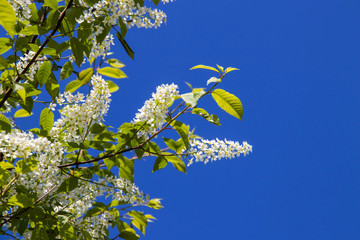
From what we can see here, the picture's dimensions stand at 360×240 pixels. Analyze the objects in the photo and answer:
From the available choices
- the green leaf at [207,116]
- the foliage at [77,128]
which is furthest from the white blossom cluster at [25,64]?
the green leaf at [207,116]

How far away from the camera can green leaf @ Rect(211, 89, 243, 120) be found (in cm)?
178

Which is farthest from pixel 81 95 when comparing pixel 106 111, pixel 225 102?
pixel 225 102

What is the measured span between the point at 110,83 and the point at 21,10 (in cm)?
66

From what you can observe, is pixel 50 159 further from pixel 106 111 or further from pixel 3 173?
pixel 106 111

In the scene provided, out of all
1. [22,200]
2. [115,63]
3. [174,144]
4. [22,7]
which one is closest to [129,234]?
[174,144]

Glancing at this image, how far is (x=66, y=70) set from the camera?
2.38 metres

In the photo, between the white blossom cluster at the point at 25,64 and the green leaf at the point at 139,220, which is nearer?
the white blossom cluster at the point at 25,64

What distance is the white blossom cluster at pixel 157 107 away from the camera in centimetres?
191

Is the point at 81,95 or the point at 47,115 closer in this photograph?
the point at 47,115

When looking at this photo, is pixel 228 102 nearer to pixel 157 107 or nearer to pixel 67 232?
pixel 157 107

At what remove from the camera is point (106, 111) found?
2.05 metres

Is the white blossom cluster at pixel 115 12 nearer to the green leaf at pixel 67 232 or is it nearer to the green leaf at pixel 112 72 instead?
A: the green leaf at pixel 112 72

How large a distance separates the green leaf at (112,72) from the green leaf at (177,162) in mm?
588

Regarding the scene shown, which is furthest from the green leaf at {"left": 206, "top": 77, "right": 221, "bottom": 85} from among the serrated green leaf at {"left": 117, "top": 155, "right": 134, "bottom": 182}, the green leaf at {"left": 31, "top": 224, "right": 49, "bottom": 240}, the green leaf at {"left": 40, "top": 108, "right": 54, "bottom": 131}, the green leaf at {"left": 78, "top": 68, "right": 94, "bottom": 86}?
the green leaf at {"left": 31, "top": 224, "right": 49, "bottom": 240}
